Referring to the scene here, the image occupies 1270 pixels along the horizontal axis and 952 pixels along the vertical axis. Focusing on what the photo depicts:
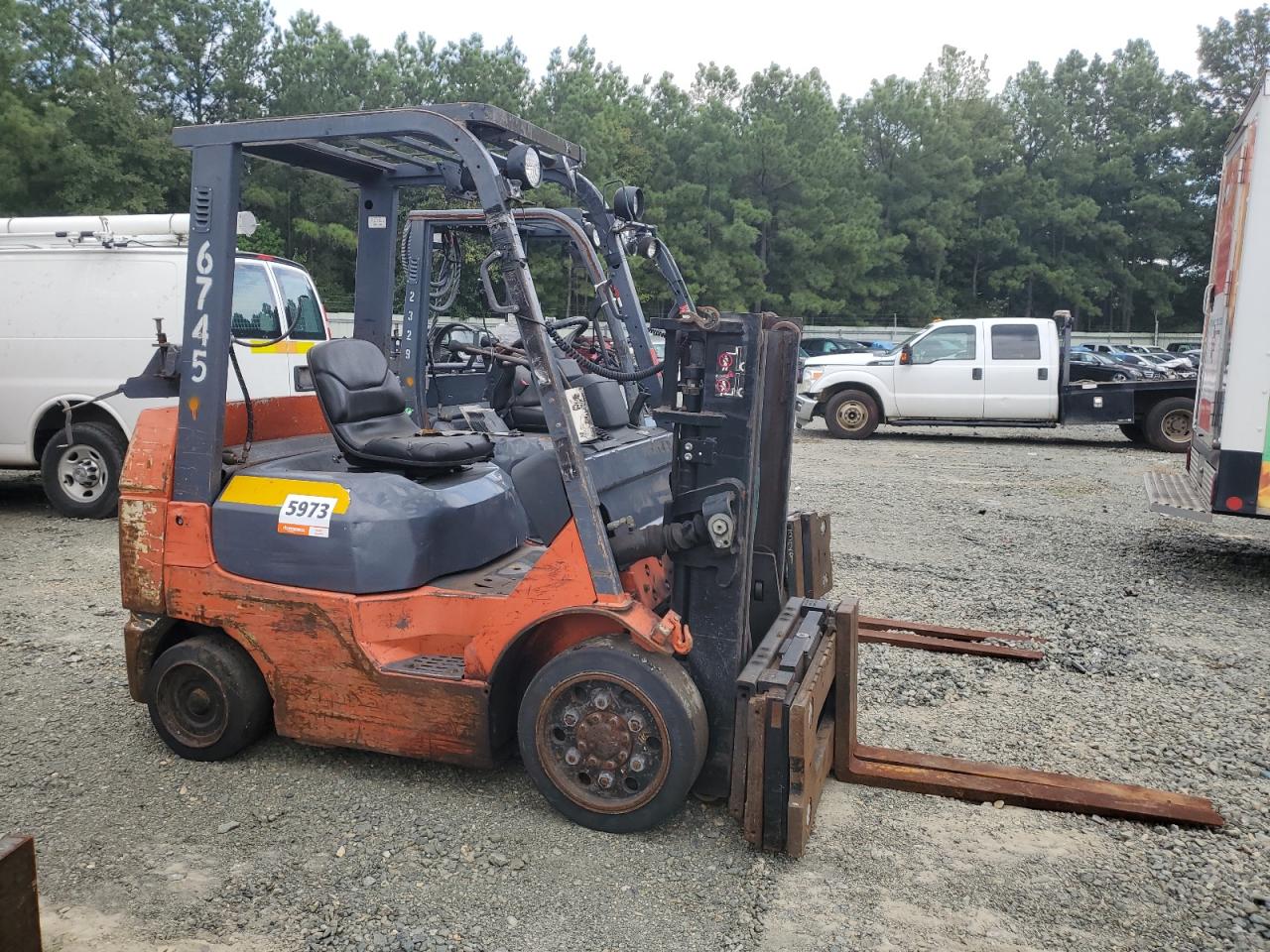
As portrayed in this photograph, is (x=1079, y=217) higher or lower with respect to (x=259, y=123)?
higher

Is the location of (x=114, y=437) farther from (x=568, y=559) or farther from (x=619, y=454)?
(x=568, y=559)

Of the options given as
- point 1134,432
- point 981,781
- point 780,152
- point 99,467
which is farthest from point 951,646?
point 780,152

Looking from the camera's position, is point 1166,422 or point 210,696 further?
point 1166,422

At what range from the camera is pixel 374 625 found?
158 inches

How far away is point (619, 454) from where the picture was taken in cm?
544

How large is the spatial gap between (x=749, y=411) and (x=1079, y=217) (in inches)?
2329

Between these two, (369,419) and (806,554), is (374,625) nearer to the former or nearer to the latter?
(369,419)

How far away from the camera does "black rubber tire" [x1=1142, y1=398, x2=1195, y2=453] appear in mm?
15703

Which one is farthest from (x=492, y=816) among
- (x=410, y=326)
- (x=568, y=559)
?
(x=410, y=326)

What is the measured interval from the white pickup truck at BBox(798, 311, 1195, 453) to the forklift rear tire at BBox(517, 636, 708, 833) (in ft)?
44.8

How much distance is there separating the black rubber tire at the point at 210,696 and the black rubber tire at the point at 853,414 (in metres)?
13.9

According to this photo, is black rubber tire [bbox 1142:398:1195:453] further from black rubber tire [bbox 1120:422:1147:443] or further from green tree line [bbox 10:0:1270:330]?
green tree line [bbox 10:0:1270:330]

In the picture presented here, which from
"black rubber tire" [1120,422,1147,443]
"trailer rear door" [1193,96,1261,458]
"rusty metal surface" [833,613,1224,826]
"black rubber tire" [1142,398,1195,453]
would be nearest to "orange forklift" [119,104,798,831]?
"rusty metal surface" [833,613,1224,826]

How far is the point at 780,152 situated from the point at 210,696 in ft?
142
